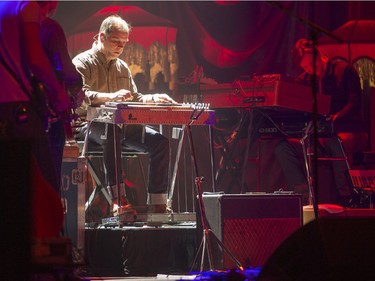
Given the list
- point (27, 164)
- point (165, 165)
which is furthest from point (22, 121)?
point (165, 165)

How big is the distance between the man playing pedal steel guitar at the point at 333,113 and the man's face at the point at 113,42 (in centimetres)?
157

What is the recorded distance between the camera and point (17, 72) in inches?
161

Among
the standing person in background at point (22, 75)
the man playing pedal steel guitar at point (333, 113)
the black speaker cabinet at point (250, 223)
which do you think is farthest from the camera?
the man playing pedal steel guitar at point (333, 113)

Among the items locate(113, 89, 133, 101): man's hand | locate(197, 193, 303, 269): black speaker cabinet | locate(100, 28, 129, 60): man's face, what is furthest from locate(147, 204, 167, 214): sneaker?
locate(100, 28, 129, 60): man's face

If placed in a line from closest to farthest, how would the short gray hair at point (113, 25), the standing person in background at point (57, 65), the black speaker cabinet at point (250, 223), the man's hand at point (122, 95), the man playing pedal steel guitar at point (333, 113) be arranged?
the standing person in background at point (57, 65) < the black speaker cabinet at point (250, 223) < the man's hand at point (122, 95) < the short gray hair at point (113, 25) < the man playing pedal steel guitar at point (333, 113)

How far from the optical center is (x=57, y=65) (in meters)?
4.53

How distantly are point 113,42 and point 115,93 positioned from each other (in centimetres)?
53

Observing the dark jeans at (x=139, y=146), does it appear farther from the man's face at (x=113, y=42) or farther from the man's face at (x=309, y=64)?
the man's face at (x=309, y=64)

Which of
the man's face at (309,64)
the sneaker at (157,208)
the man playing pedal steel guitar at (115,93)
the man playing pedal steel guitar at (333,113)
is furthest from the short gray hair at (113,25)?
the man's face at (309,64)

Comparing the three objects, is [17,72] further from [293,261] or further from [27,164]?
[293,261]

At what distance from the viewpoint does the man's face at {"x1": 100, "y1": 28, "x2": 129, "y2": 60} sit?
21.2ft

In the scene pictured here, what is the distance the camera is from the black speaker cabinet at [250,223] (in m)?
5.44

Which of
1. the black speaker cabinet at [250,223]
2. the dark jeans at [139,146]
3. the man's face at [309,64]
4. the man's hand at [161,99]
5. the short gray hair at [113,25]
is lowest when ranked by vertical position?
the black speaker cabinet at [250,223]

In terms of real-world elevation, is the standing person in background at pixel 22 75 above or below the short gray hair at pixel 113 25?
below
